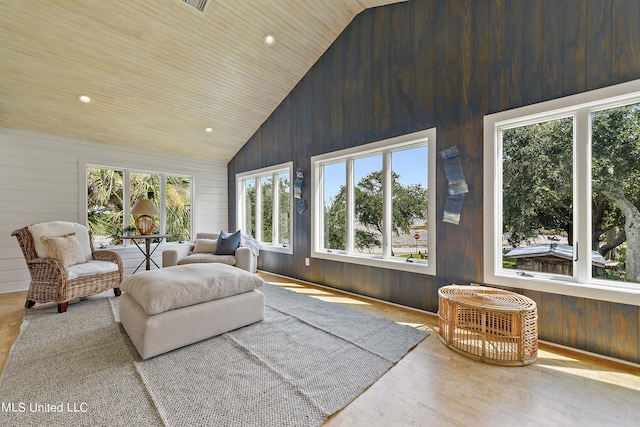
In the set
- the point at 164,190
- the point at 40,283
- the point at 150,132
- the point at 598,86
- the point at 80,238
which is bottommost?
the point at 40,283

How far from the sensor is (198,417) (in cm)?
141

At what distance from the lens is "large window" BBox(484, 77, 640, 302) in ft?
6.72

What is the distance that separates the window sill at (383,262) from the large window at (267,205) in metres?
0.98

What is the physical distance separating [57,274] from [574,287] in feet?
15.9

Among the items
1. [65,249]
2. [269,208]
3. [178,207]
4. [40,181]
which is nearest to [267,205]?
[269,208]

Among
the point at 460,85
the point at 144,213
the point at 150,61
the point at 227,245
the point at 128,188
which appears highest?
the point at 150,61

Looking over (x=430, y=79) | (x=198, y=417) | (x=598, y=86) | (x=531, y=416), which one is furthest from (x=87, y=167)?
(x=598, y=86)

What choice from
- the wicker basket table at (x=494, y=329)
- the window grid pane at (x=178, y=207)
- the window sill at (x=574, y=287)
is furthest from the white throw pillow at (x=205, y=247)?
the window sill at (x=574, y=287)

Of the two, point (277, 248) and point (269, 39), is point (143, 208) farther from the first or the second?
point (269, 39)

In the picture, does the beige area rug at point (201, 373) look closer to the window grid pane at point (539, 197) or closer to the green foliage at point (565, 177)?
the window grid pane at point (539, 197)

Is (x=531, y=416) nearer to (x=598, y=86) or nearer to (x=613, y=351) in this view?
(x=613, y=351)

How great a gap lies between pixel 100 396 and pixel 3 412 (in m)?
0.43

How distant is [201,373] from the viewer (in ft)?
5.92

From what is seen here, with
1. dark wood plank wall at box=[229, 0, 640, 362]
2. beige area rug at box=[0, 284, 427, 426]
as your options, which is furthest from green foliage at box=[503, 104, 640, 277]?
beige area rug at box=[0, 284, 427, 426]
